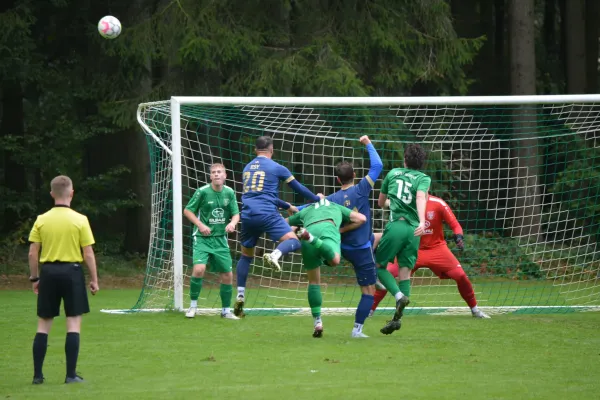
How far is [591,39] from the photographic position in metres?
26.8

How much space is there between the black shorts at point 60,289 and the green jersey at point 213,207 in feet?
13.7

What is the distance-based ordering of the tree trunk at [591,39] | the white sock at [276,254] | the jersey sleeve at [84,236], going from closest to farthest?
the jersey sleeve at [84,236] < the white sock at [276,254] < the tree trunk at [591,39]

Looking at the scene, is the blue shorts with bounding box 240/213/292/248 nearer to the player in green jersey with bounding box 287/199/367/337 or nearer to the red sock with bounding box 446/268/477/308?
the player in green jersey with bounding box 287/199/367/337

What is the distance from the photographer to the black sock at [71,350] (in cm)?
716

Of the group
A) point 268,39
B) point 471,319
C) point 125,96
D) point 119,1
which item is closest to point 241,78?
point 268,39

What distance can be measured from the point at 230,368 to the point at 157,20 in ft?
42.3

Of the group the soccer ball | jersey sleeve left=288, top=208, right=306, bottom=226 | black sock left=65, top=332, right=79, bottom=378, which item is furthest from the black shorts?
the soccer ball

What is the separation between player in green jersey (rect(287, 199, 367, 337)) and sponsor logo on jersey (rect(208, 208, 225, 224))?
185cm

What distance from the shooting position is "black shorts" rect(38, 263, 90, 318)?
284 inches

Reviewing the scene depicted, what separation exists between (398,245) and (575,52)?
16.6m

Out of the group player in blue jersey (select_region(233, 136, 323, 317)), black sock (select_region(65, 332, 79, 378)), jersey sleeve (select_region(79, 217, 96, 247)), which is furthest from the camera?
player in blue jersey (select_region(233, 136, 323, 317))

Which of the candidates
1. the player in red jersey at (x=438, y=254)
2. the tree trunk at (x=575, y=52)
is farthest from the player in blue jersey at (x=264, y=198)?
the tree trunk at (x=575, y=52)

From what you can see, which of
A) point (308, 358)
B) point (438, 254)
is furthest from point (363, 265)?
point (438, 254)

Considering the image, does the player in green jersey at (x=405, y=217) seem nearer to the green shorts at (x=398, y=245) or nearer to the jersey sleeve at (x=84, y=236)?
the green shorts at (x=398, y=245)
